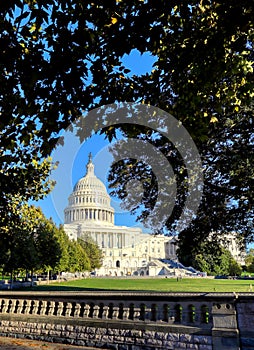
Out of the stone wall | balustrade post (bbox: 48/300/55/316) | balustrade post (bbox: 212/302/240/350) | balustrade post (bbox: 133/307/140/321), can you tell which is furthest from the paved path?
balustrade post (bbox: 212/302/240/350)

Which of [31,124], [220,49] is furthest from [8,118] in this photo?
[220,49]

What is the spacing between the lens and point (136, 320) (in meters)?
10.7

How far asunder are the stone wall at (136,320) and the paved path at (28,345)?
23 centimetres

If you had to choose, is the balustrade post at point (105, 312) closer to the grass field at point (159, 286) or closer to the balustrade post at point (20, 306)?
the balustrade post at point (20, 306)

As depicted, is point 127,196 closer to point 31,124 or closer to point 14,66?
point 31,124

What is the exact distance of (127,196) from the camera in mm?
19984

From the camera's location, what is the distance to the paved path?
11305mm

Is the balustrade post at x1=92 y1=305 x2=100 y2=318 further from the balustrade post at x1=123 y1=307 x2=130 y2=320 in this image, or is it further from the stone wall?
the balustrade post at x1=123 y1=307 x2=130 y2=320

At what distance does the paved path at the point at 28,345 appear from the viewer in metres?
11.3

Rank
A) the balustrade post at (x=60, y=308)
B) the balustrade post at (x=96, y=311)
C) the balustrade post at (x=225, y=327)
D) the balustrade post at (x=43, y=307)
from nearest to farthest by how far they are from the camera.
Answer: the balustrade post at (x=225, y=327)
the balustrade post at (x=96, y=311)
the balustrade post at (x=60, y=308)
the balustrade post at (x=43, y=307)

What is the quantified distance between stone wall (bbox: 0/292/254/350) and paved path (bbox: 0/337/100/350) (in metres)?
0.23

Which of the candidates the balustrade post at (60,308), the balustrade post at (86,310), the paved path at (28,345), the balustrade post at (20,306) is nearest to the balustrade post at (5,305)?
the balustrade post at (20,306)

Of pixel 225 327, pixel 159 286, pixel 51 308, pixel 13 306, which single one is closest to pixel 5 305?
pixel 13 306

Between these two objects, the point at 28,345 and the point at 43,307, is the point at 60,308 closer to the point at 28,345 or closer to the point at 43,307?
the point at 43,307
